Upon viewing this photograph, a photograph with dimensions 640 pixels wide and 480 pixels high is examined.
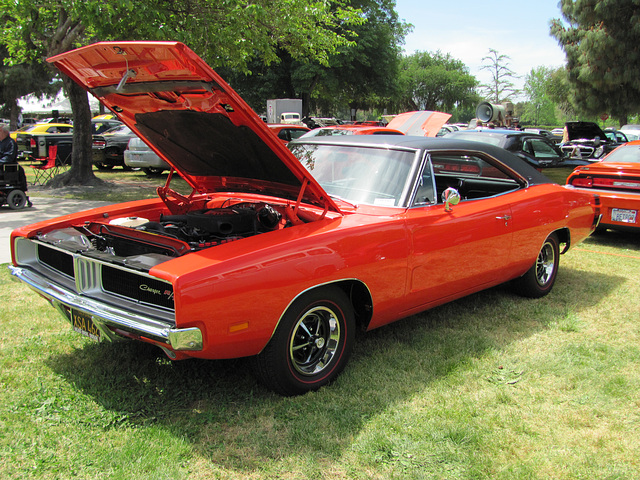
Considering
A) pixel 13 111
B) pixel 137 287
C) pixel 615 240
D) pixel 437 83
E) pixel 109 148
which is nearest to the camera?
pixel 137 287

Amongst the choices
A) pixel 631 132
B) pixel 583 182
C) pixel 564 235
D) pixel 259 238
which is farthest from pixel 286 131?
pixel 631 132

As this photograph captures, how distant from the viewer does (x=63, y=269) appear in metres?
3.57

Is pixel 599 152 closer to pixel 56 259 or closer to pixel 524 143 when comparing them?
pixel 524 143

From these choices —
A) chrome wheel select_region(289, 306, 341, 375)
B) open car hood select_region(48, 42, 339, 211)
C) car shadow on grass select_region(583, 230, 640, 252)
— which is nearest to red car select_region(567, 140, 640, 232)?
car shadow on grass select_region(583, 230, 640, 252)

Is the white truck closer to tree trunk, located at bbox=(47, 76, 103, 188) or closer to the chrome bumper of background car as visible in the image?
tree trunk, located at bbox=(47, 76, 103, 188)

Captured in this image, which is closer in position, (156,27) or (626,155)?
(626,155)

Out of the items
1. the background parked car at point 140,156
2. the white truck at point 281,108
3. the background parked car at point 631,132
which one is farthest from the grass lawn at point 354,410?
the background parked car at point 631,132

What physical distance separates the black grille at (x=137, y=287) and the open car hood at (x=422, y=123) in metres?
7.49

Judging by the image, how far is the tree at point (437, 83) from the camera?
59.9m

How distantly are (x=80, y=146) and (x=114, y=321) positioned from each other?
1149cm

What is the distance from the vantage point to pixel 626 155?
791cm

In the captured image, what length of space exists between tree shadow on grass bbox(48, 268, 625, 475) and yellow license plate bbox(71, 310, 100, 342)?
1.21 feet

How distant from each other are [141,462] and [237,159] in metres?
2.26

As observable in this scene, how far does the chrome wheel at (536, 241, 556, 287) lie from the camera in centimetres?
528
